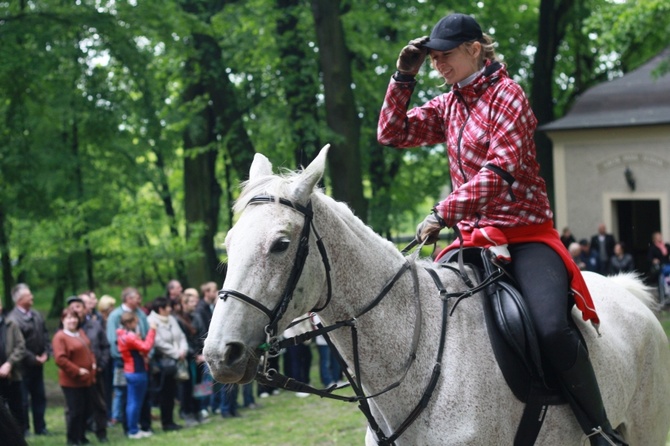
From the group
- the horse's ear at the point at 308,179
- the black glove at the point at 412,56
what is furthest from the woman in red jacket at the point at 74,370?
the horse's ear at the point at 308,179

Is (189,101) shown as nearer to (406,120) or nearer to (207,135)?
(207,135)

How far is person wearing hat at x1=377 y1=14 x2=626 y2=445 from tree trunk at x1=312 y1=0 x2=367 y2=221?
498 inches

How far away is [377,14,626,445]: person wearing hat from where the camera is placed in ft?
14.1

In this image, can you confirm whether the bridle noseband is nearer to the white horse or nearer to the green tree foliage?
the white horse

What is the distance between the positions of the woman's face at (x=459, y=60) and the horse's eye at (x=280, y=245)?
1399 mm

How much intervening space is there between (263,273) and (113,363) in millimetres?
10013

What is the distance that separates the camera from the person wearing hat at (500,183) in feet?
14.1

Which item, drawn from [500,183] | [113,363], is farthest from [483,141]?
[113,363]

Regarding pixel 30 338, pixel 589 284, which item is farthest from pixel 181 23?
pixel 589 284

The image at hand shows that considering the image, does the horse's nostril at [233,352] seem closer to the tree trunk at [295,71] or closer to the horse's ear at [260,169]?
the horse's ear at [260,169]

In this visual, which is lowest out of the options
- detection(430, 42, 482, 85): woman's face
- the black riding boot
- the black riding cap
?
the black riding boot

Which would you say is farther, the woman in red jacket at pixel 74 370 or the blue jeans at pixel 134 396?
the blue jeans at pixel 134 396

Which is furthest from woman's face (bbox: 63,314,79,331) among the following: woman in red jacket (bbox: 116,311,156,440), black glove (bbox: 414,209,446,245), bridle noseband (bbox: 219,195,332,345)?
bridle noseband (bbox: 219,195,332,345)

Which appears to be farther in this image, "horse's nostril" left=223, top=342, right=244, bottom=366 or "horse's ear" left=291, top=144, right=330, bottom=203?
"horse's ear" left=291, top=144, right=330, bottom=203
